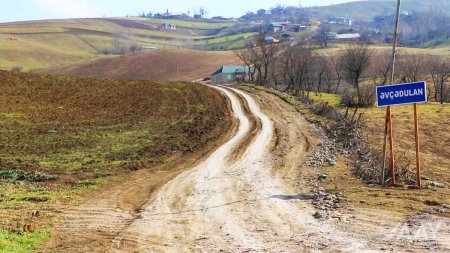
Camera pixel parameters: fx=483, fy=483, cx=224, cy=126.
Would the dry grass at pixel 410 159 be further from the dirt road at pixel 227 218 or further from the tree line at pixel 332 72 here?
the tree line at pixel 332 72

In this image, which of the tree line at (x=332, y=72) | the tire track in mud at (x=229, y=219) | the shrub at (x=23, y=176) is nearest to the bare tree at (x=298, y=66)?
the tree line at (x=332, y=72)

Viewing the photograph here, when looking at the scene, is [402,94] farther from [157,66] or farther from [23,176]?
[157,66]

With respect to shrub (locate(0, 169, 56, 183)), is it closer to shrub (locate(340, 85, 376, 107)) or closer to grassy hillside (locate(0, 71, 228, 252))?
grassy hillside (locate(0, 71, 228, 252))

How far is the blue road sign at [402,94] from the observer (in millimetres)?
14250

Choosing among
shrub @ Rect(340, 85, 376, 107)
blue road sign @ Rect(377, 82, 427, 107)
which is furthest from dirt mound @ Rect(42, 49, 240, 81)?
blue road sign @ Rect(377, 82, 427, 107)

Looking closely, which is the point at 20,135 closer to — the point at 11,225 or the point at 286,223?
the point at 11,225

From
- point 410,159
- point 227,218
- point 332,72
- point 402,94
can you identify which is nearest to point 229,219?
point 227,218

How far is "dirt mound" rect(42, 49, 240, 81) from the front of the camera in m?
119

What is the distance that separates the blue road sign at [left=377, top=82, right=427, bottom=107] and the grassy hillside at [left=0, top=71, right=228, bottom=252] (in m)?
10.1

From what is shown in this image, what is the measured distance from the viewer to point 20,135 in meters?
27.7

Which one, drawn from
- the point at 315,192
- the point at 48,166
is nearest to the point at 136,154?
the point at 48,166

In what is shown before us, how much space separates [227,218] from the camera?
507 inches

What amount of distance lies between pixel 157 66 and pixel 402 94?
375 feet

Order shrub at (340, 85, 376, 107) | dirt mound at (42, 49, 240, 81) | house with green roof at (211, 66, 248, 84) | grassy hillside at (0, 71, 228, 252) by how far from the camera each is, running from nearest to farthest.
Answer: grassy hillside at (0, 71, 228, 252) < shrub at (340, 85, 376, 107) < house with green roof at (211, 66, 248, 84) < dirt mound at (42, 49, 240, 81)
